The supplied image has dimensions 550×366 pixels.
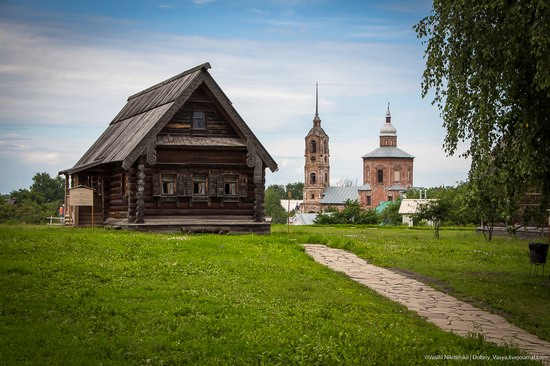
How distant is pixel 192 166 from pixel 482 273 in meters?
15.8

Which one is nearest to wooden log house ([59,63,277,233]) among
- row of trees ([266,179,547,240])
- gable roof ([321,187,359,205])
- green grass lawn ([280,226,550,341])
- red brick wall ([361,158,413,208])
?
green grass lawn ([280,226,550,341])

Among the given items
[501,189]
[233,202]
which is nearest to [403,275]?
[501,189]

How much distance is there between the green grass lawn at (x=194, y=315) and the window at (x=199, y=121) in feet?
46.9

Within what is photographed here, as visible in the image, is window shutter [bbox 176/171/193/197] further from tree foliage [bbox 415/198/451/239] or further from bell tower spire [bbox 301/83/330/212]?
bell tower spire [bbox 301/83/330/212]

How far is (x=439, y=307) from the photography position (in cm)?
1639

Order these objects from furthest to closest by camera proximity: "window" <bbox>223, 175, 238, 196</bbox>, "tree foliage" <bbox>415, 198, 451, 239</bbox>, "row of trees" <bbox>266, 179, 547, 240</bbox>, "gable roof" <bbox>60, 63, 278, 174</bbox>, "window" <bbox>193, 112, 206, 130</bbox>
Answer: "tree foliage" <bbox>415, 198, 451, 239</bbox>
"window" <bbox>223, 175, 238, 196</bbox>
"window" <bbox>193, 112, 206, 130</bbox>
"gable roof" <bbox>60, 63, 278, 174</bbox>
"row of trees" <bbox>266, 179, 547, 240</bbox>

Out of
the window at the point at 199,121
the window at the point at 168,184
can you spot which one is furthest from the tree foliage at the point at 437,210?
the window at the point at 168,184

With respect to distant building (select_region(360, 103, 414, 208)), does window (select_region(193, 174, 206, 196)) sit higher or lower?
lower

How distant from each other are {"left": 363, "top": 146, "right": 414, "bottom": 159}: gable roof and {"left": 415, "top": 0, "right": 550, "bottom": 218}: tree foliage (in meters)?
158

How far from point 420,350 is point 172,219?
23462 millimetres

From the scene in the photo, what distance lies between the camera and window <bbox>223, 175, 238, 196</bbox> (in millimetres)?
35281

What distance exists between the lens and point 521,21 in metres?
15.8

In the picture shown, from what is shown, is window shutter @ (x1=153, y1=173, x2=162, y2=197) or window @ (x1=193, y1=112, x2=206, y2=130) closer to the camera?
window shutter @ (x1=153, y1=173, x2=162, y2=197)

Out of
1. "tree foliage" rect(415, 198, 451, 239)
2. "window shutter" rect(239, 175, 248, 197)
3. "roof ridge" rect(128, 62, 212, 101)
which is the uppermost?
"roof ridge" rect(128, 62, 212, 101)
